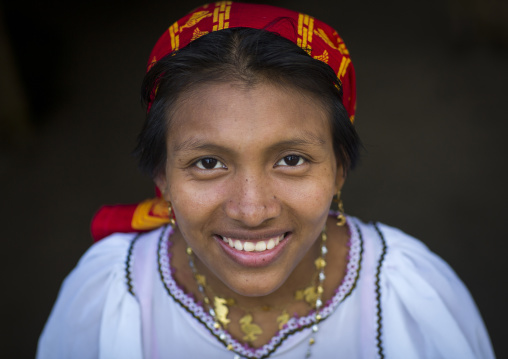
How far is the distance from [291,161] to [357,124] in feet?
8.11

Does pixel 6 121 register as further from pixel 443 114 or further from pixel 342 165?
pixel 443 114

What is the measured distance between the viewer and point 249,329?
1541mm

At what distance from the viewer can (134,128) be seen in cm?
366

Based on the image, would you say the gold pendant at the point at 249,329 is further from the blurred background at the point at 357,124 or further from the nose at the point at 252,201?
the blurred background at the point at 357,124

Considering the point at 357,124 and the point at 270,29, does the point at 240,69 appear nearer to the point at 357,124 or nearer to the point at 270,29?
the point at 270,29

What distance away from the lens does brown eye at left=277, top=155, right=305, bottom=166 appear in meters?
1.28

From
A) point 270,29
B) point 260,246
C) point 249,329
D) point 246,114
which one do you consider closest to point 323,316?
point 249,329

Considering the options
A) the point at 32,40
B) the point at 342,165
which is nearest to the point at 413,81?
the point at 342,165

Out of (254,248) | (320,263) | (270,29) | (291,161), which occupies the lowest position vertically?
(320,263)

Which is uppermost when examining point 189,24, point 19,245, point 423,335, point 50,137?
point 189,24

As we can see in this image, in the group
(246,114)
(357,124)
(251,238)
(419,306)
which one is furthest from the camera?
(357,124)

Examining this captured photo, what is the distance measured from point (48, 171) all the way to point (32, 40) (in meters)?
1.21

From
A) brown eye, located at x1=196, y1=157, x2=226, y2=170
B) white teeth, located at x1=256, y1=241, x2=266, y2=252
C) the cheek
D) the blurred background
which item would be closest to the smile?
white teeth, located at x1=256, y1=241, x2=266, y2=252

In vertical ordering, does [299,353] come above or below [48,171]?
below
